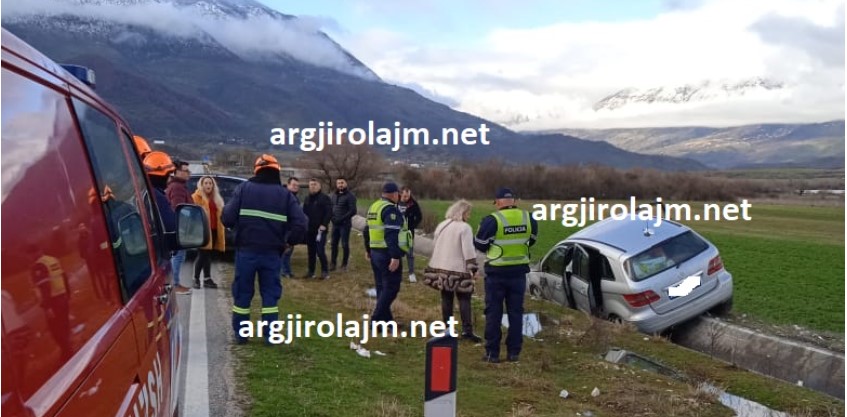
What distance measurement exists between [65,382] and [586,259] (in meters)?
11.4

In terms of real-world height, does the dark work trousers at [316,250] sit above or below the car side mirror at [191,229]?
below

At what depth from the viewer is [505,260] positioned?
8.43m

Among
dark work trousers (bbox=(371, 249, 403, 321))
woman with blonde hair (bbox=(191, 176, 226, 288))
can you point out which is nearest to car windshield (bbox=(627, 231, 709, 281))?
dark work trousers (bbox=(371, 249, 403, 321))

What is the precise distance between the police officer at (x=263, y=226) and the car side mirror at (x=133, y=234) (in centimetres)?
390

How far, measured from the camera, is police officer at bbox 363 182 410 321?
958 cm

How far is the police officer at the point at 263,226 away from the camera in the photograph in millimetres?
7238

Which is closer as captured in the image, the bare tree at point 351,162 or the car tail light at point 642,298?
the car tail light at point 642,298

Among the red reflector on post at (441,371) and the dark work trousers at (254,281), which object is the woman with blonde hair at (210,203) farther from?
the red reflector on post at (441,371)

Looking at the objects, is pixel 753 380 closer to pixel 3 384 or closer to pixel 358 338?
pixel 358 338

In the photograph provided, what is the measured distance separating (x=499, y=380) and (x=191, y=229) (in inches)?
170

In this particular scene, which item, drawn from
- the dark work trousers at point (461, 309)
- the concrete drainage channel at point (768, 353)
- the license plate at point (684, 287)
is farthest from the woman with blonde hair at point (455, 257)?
the concrete drainage channel at point (768, 353)

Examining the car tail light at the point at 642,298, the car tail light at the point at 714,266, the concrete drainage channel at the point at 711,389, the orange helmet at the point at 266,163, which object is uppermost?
the orange helmet at the point at 266,163

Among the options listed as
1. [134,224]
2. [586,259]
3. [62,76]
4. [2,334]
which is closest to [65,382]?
[2,334]

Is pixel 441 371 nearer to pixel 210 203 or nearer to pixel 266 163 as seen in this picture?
pixel 266 163
